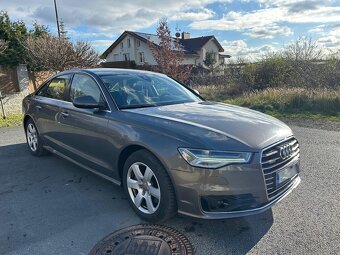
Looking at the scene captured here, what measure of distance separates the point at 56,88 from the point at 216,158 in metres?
3.36

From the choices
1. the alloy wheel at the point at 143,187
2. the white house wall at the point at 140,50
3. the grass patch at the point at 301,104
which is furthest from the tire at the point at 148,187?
the white house wall at the point at 140,50

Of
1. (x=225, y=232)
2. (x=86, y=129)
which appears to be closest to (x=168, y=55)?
(x=86, y=129)

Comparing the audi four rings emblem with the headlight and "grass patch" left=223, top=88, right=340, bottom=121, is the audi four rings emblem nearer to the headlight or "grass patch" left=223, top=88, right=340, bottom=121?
the headlight

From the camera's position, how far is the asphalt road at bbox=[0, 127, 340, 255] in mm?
2719

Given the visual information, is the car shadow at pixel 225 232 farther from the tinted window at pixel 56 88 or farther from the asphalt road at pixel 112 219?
the tinted window at pixel 56 88

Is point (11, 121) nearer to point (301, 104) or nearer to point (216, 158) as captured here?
point (216, 158)

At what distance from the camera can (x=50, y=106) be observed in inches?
187

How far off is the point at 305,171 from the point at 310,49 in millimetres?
11552

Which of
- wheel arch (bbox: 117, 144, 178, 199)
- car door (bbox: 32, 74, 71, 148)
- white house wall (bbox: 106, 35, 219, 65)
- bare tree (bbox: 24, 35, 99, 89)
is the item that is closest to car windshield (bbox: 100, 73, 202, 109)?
wheel arch (bbox: 117, 144, 178, 199)

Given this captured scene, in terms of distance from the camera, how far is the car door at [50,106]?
460 centimetres

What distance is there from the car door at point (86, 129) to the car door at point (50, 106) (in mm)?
234

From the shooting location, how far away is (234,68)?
58.7 ft

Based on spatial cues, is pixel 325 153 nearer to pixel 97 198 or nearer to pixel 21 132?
pixel 97 198

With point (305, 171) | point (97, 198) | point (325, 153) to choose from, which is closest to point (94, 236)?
point (97, 198)
